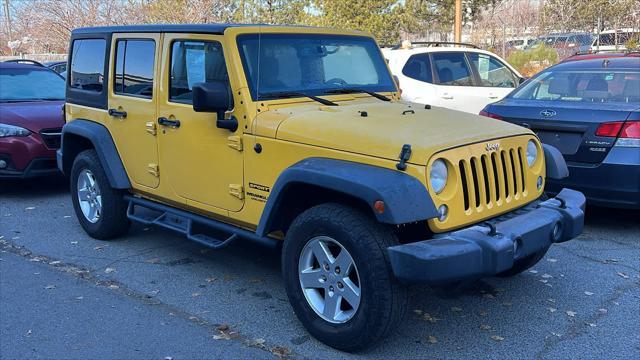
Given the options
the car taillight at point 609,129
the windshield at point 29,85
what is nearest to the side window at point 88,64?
the windshield at point 29,85

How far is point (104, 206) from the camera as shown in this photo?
5.75 meters

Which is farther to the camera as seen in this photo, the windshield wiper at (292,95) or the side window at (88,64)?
the side window at (88,64)

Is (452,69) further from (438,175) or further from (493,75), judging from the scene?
(438,175)

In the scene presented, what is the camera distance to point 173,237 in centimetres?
616

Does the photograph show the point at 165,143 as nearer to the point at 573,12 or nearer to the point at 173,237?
the point at 173,237

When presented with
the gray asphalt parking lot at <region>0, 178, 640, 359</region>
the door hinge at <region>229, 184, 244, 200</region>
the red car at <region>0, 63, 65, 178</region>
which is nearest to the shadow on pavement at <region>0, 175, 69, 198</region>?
the red car at <region>0, 63, 65, 178</region>

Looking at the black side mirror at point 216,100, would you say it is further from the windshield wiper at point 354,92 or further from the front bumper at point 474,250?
the front bumper at point 474,250

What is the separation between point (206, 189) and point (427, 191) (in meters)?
1.90

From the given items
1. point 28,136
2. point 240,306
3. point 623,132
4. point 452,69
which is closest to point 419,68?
point 452,69

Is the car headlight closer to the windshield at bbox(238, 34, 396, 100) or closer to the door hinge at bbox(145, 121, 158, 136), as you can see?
the door hinge at bbox(145, 121, 158, 136)

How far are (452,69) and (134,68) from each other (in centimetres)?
601

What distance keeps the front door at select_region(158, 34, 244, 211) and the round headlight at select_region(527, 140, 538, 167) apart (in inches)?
76.6

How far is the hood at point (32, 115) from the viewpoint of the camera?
25.1 ft

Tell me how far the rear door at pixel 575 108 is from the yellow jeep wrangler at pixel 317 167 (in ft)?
4.77
